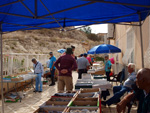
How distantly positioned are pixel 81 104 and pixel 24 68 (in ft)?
27.7

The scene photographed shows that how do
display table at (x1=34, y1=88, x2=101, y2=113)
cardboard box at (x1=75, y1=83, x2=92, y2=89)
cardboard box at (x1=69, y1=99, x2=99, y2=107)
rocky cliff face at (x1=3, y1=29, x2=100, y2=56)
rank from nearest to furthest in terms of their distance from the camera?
1. display table at (x1=34, y1=88, x2=101, y2=113)
2. cardboard box at (x1=69, y1=99, x2=99, y2=107)
3. cardboard box at (x1=75, y1=83, x2=92, y2=89)
4. rocky cliff face at (x1=3, y1=29, x2=100, y2=56)

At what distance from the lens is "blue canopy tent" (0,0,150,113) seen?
11.9ft

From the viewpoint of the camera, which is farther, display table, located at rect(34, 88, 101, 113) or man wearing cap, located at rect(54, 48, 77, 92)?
man wearing cap, located at rect(54, 48, 77, 92)

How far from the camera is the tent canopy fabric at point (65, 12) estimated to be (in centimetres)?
364

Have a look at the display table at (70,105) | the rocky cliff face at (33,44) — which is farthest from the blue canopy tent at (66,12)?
the rocky cliff face at (33,44)

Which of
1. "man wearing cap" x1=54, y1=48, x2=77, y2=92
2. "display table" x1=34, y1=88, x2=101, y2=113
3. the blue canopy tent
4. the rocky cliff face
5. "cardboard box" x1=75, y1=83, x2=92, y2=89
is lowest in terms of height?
"display table" x1=34, y1=88, x2=101, y2=113

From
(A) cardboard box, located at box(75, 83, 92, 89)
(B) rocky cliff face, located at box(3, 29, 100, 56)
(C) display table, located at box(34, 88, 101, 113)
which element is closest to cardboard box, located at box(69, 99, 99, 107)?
(C) display table, located at box(34, 88, 101, 113)

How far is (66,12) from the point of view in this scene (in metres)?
4.32

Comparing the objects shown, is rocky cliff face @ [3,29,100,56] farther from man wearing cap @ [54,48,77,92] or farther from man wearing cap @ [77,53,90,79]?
man wearing cap @ [54,48,77,92]

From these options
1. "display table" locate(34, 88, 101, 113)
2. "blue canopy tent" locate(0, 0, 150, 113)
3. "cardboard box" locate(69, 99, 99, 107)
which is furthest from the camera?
"blue canopy tent" locate(0, 0, 150, 113)

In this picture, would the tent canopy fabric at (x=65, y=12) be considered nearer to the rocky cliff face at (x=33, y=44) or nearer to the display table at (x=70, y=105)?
the display table at (x=70, y=105)

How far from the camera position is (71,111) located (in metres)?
2.66

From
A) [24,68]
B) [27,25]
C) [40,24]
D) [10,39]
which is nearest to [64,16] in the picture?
[40,24]

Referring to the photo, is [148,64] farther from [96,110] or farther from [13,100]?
[13,100]
